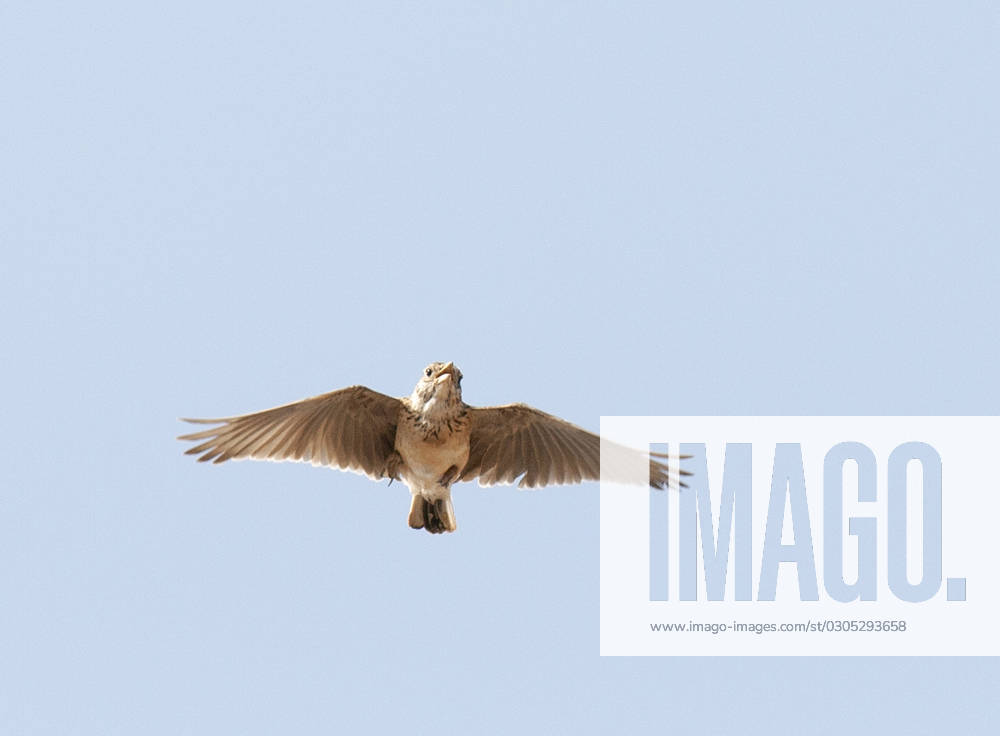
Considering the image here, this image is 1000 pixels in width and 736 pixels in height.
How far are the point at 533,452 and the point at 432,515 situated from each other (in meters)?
1.18

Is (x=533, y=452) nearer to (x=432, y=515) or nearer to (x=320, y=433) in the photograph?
(x=432, y=515)

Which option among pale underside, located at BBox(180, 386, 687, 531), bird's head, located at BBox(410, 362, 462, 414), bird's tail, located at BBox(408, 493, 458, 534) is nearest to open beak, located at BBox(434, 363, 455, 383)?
bird's head, located at BBox(410, 362, 462, 414)

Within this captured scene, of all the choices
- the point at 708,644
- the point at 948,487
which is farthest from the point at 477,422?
the point at 948,487

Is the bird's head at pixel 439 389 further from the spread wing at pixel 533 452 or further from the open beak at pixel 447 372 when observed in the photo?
the spread wing at pixel 533 452

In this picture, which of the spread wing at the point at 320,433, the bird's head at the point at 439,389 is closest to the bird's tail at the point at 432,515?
the spread wing at the point at 320,433

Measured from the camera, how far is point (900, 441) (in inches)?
900

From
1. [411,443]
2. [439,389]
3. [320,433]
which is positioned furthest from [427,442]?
[320,433]

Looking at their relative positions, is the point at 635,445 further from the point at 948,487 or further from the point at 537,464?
the point at 948,487

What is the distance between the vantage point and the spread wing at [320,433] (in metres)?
22.2

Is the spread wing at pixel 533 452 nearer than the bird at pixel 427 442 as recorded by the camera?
No

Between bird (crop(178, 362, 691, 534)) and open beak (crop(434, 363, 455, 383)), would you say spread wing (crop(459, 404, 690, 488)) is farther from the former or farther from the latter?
open beak (crop(434, 363, 455, 383))

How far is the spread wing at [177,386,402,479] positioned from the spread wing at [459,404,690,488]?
0.88 m

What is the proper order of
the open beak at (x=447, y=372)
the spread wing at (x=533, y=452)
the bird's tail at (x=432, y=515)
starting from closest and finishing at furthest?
the open beak at (x=447, y=372), the spread wing at (x=533, y=452), the bird's tail at (x=432, y=515)

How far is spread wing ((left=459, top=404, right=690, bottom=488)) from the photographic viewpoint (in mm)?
22672
